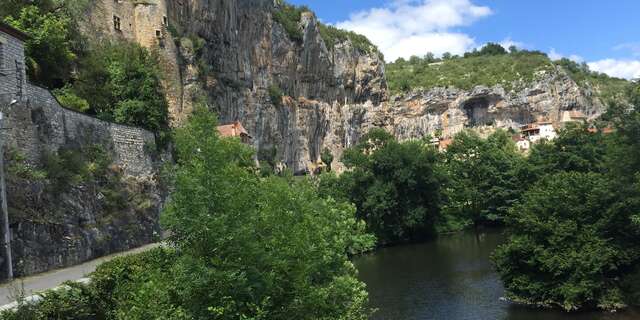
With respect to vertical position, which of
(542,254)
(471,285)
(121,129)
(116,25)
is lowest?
(471,285)

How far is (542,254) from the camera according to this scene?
25.4m

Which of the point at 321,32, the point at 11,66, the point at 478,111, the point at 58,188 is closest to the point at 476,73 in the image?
the point at 478,111

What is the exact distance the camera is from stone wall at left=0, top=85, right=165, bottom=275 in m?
15.4

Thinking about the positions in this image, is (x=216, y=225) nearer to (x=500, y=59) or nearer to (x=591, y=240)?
(x=591, y=240)

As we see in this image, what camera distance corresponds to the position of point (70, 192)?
60.1 ft

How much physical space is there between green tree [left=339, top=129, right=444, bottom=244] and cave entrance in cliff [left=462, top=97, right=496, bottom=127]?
6501cm

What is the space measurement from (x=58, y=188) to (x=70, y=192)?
0.62 metres

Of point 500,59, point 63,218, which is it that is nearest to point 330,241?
point 63,218

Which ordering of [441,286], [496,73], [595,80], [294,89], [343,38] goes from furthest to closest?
[595,80] → [496,73] → [343,38] → [294,89] → [441,286]

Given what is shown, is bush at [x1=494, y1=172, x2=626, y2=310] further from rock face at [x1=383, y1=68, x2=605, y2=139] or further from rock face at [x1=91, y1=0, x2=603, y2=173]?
rock face at [x1=383, y1=68, x2=605, y2=139]

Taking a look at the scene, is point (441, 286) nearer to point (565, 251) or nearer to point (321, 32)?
point (565, 251)

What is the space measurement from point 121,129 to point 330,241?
41.3 ft

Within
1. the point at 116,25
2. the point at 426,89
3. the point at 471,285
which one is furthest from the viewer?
the point at 426,89

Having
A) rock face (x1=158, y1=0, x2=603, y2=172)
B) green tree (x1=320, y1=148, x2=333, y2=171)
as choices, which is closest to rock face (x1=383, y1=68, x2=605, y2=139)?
rock face (x1=158, y1=0, x2=603, y2=172)
